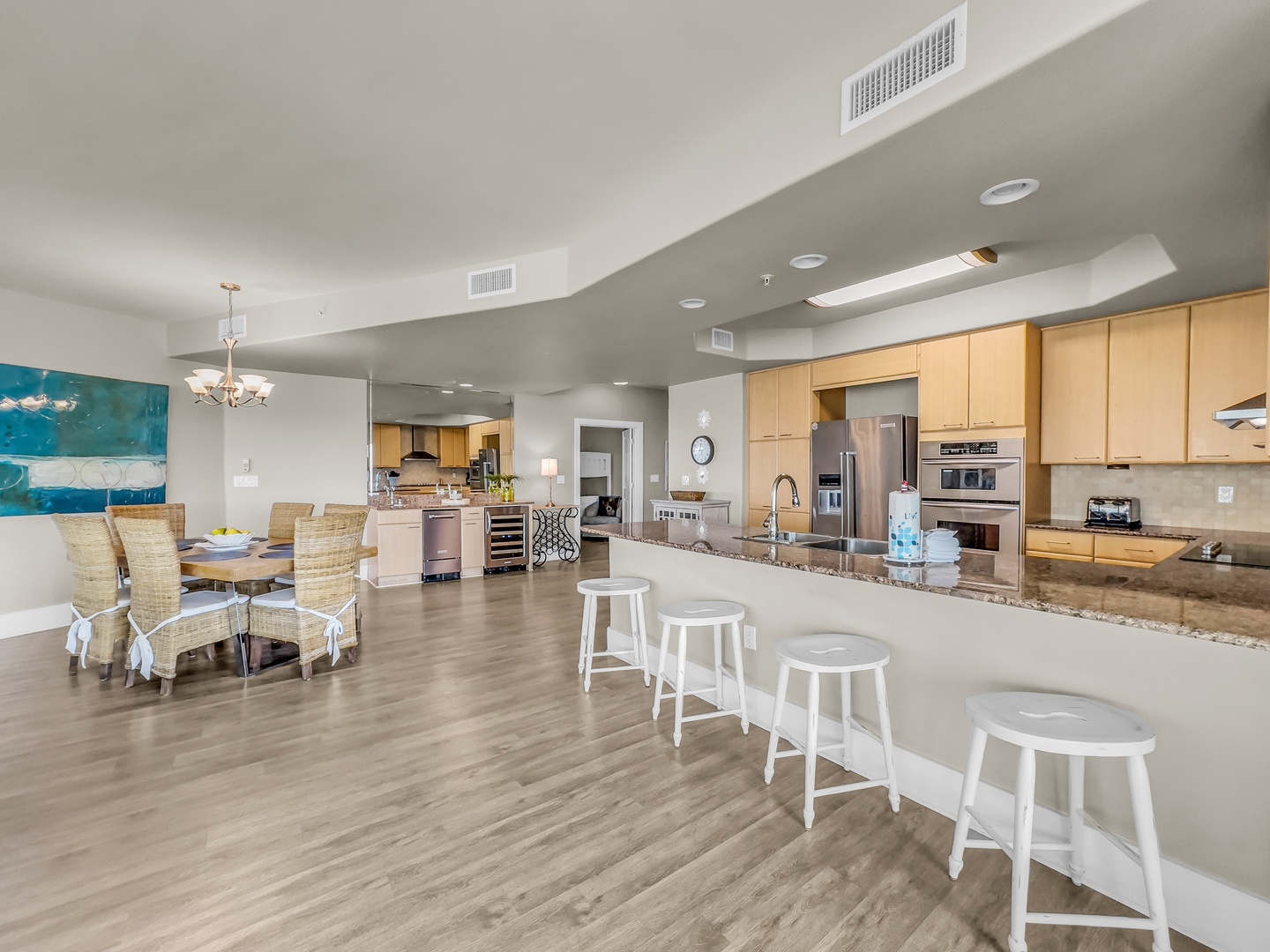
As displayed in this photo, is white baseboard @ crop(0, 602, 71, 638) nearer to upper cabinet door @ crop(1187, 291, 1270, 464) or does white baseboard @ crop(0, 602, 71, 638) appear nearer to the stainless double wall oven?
the stainless double wall oven

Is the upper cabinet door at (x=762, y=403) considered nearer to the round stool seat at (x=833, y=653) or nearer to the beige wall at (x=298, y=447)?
the round stool seat at (x=833, y=653)

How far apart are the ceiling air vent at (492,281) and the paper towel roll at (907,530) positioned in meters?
2.77

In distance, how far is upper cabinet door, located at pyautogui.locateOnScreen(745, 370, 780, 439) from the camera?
5.96 metres

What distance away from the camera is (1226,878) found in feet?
4.95

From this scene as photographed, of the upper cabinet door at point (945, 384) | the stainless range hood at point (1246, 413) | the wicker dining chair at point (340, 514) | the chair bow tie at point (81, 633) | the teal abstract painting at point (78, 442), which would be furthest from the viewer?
the teal abstract painting at point (78, 442)

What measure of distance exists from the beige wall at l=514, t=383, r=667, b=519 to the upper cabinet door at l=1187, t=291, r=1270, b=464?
6280mm

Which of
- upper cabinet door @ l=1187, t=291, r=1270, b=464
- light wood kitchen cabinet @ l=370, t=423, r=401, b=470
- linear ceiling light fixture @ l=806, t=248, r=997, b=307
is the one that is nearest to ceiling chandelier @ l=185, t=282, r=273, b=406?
light wood kitchen cabinet @ l=370, t=423, r=401, b=470

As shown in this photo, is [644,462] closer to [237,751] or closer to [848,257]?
[848,257]

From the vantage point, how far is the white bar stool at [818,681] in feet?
6.53

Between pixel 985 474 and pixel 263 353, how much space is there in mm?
6227

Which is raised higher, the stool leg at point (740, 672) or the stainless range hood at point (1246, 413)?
the stainless range hood at point (1246, 413)

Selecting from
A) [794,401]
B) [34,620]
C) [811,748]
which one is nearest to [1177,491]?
[794,401]

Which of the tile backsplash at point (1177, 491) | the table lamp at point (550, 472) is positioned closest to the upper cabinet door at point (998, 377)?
the tile backsplash at point (1177, 491)

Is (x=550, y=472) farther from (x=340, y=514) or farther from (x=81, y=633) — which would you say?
(x=81, y=633)
